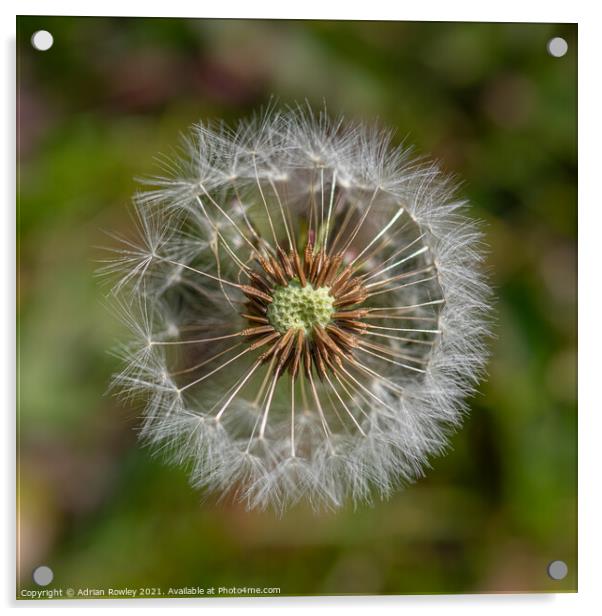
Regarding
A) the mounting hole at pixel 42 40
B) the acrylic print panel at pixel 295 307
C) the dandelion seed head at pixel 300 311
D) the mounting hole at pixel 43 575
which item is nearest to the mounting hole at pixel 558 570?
the acrylic print panel at pixel 295 307

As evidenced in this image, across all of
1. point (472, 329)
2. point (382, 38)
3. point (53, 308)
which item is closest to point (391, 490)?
point (472, 329)

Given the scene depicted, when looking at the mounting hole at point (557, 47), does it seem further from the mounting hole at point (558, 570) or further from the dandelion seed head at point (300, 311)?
the mounting hole at point (558, 570)

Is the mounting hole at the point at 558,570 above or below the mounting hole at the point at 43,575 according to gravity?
below

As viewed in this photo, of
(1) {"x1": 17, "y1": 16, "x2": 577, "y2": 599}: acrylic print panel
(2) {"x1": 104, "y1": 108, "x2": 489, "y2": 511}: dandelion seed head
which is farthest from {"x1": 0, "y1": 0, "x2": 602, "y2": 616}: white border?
(2) {"x1": 104, "y1": 108, "x2": 489, "y2": 511}: dandelion seed head

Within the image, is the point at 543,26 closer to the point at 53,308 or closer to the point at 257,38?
the point at 257,38
